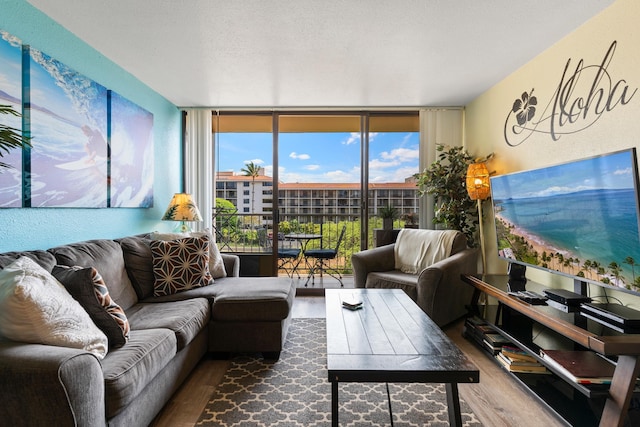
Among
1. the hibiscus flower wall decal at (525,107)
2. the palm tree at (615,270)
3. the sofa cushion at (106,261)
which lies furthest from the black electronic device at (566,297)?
the sofa cushion at (106,261)

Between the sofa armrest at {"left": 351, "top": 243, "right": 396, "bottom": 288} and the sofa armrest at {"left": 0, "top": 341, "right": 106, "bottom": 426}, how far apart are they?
265 centimetres

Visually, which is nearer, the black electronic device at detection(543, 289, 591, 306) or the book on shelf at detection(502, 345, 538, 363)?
the black electronic device at detection(543, 289, 591, 306)

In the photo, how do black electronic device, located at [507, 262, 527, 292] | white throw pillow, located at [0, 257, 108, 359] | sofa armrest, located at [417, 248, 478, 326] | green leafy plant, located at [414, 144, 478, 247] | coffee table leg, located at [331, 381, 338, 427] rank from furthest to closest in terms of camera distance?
green leafy plant, located at [414, 144, 478, 247] < sofa armrest, located at [417, 248, 478, 326] < black electronic device, located at [507, 262, 527, 292] < coffee table leg, located at [331, 381, 338, 427] < white throw pillow, located at [0, 257, 108, 359]

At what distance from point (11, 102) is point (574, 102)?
3.56 m

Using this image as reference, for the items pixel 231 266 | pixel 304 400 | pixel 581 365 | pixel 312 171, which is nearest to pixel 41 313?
pixel 304 400

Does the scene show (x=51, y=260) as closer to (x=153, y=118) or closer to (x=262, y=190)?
(x=153, y=118)

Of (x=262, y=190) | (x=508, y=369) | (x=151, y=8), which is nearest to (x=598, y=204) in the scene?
(x=508, y=369)

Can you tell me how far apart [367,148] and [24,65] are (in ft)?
10.8

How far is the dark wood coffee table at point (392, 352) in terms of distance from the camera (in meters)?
1.38

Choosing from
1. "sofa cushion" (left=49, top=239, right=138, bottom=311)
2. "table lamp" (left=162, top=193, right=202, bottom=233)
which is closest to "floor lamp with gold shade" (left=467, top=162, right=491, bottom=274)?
"table lamp" (left=162, top=193, right=202, bottom=233)

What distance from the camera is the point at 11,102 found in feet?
6.43

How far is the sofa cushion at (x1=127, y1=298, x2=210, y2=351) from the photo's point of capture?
2031mm

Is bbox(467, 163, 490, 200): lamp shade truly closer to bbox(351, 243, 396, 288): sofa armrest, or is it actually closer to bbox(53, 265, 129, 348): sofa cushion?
bbox(351, 243, 396, 288): sofa armrest

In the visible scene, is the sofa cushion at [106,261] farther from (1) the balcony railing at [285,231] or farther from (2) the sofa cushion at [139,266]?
(1) the balcony railing at [285,231]
